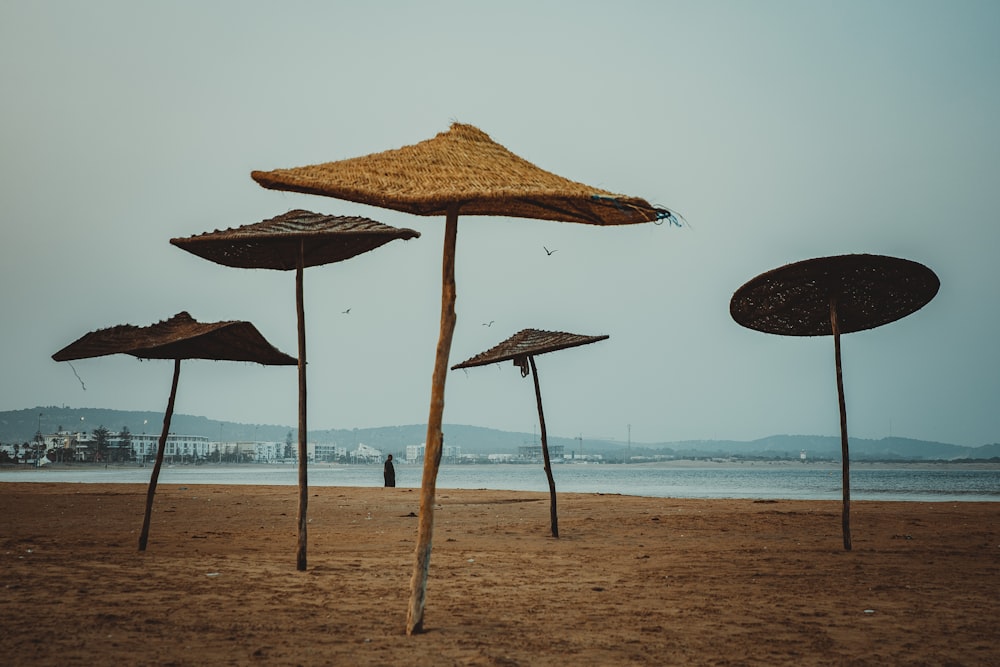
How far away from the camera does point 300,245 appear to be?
7926mm

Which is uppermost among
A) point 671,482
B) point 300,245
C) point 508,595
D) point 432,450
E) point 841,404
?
point 300,245

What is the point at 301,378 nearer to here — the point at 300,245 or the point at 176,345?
the point at 300,245

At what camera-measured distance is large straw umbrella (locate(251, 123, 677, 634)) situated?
17.7 feet

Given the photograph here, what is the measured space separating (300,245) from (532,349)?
4.38 metres

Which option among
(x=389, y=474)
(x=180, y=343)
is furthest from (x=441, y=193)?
(x=389, y=474)

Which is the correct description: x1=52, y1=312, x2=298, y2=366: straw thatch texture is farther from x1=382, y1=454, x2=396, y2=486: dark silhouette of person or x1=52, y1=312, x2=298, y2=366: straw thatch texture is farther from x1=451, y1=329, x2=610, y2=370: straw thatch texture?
x1=382, y1=454, x2=396, y2=486: dark silhouette of person

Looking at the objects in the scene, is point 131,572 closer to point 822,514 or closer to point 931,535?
point 931,535

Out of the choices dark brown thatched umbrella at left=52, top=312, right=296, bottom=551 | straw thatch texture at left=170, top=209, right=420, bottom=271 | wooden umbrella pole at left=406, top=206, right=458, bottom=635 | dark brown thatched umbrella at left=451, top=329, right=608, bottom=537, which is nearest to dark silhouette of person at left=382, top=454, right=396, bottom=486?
dark brown thatched umbrella at left=451, top=329, right=608, bottom=537

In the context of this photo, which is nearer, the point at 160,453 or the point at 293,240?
the point at 293,240

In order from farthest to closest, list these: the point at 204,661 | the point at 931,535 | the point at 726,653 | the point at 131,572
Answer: the point at 931,535 < the point at 131,572 < the point at 726,653 < the point at 204,661

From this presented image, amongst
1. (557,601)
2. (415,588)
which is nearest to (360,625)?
(415,588)

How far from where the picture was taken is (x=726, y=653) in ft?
17.2

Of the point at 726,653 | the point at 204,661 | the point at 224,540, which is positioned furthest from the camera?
the point at 224,540

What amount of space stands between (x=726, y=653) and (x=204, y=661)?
136 inches
